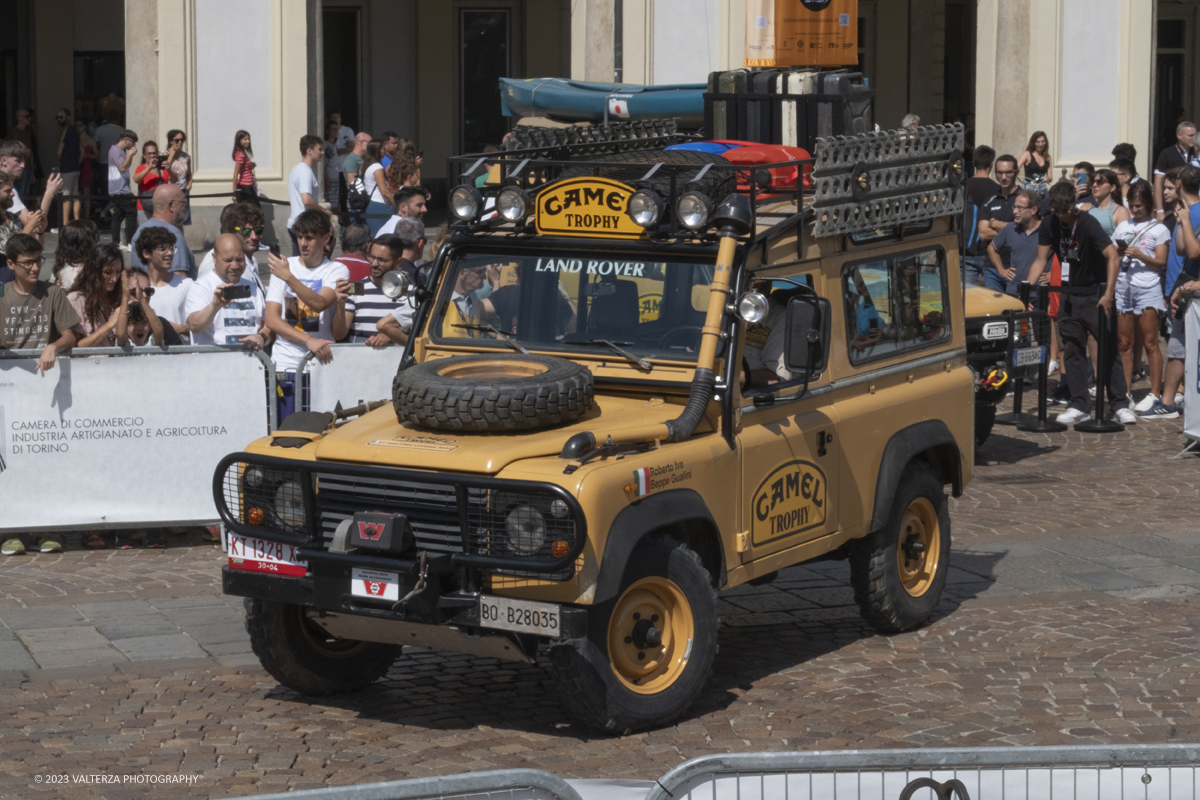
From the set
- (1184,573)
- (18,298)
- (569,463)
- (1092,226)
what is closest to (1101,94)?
(1092,226)

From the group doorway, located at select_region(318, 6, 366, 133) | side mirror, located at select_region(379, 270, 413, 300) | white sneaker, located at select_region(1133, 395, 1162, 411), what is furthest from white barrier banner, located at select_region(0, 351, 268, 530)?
doorway, located at select_region(318, 6, 366, 133)

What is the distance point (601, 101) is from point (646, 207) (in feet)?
40.9

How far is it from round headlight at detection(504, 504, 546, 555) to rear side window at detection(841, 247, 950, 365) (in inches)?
88.2

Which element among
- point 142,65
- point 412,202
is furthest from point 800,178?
point 142,65

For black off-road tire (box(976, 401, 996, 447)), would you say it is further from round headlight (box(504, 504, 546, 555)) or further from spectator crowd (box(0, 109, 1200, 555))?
round headlight (box(504, 504, 546, 555))

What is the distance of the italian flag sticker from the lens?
651cm

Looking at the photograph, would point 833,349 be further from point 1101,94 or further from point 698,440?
point 1101,94

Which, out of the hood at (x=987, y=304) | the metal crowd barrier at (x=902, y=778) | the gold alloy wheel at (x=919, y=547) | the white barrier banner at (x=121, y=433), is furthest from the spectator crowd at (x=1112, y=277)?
the metal crowd barrier at (x=902, y=778)

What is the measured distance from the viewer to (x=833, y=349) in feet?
25.6

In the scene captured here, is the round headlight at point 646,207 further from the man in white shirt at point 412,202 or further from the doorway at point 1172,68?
the doorway at point 1172,68

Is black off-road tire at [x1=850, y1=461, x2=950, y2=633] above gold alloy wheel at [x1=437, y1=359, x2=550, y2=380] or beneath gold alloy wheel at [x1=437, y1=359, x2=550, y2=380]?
beneath

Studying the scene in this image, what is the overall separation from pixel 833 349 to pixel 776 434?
2.11 feet

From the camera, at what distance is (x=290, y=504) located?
688 cm

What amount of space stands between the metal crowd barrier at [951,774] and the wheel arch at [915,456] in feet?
14.2
